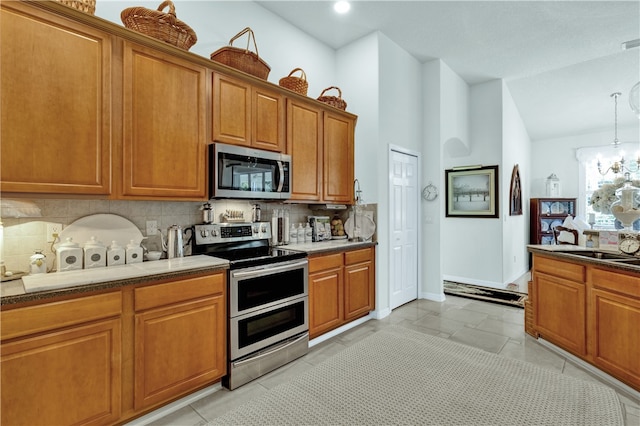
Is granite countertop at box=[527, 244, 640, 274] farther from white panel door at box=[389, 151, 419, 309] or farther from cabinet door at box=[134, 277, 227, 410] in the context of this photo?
cabinet door at box=[134, 277, 227, 410]

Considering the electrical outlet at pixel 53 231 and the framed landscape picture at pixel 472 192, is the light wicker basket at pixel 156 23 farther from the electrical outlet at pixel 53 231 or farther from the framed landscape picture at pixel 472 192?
the framed landscape picture at pixel 472 192

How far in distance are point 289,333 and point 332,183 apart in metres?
1.74

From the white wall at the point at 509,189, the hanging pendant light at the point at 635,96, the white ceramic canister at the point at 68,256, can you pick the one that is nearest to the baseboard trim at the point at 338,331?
the white ceramic canister at the point at 68,256

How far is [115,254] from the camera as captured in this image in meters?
2.16

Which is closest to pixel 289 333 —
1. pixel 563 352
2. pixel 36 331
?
pixel 36 331

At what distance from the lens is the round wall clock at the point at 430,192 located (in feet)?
15.0

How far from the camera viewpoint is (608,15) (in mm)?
3400

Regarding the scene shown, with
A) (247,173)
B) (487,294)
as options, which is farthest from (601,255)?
(247,173)

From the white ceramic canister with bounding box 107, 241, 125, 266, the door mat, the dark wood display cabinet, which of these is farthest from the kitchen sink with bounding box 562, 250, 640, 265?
the dark wood display cabinet

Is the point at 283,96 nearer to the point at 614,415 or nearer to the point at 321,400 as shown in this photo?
the point at 321,400

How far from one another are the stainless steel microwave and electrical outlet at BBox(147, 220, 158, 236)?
503mm

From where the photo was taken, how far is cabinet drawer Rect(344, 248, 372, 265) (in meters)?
3.37

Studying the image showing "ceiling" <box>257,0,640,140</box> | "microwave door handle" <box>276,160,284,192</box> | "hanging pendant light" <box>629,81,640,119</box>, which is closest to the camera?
"hanging pendant light" <box>629,81,640,119</box>

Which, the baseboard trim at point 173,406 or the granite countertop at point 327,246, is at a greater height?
the granite countertop at point 327,246
